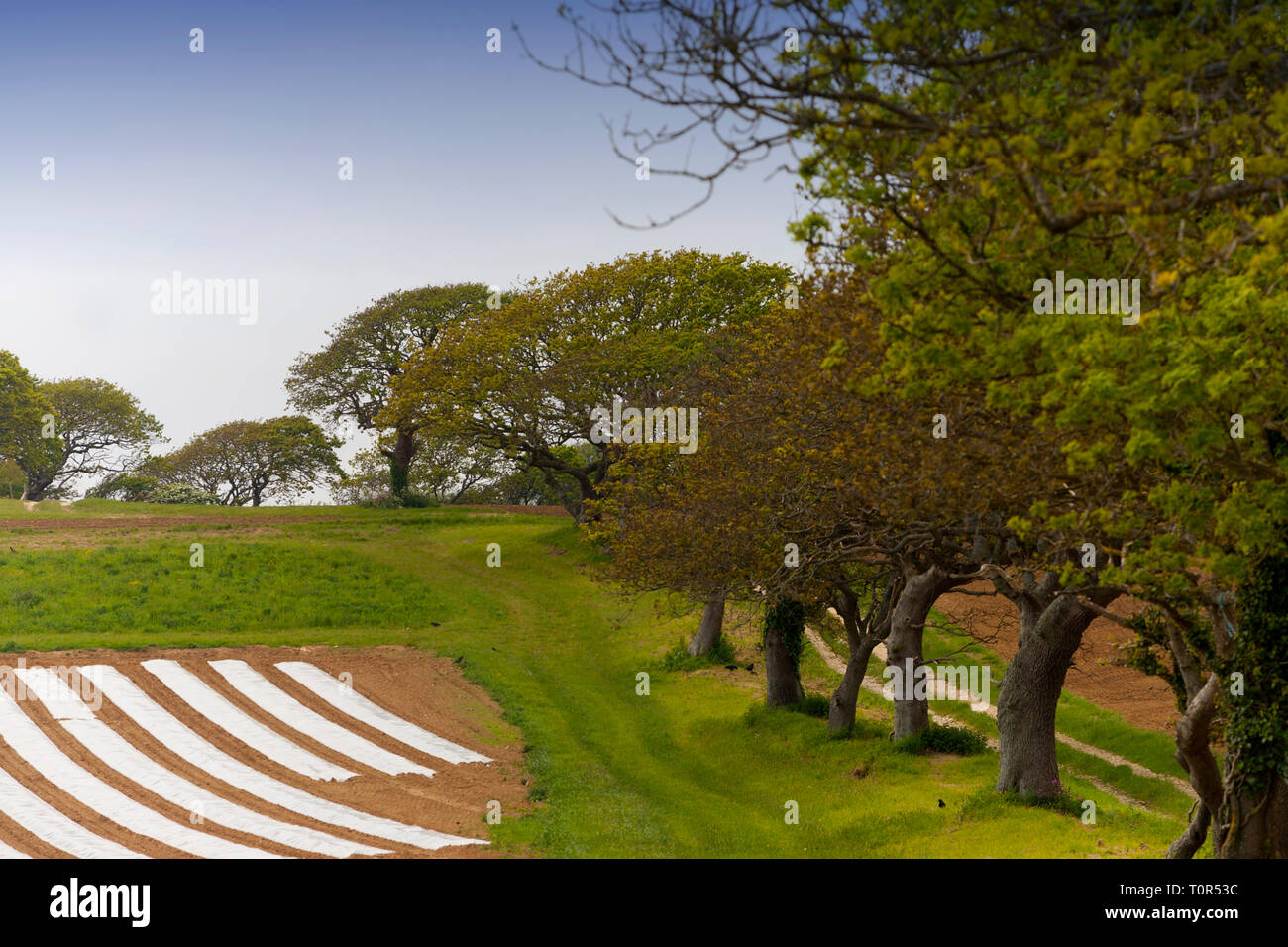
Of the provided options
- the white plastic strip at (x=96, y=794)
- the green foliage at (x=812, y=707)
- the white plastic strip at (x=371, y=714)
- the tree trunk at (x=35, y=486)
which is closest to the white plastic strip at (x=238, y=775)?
the white plastic strip at (x=96, y=794)

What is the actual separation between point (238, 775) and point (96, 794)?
3.12 metres

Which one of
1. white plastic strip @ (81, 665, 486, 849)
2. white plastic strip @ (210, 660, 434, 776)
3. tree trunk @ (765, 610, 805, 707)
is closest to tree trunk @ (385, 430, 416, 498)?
white plastic strip @ (210, 660, 434, 776)

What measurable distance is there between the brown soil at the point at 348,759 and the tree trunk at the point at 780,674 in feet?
27.7

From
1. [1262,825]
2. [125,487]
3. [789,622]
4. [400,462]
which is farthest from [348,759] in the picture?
[125,487]

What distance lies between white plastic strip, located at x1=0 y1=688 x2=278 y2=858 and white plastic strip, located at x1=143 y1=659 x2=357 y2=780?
157 inches

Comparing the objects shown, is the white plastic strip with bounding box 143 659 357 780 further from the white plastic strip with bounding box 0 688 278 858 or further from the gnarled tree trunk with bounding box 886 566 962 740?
the gnarled tree trunk with bounding box 886 566 962 740

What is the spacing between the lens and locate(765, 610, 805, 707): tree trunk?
106ft

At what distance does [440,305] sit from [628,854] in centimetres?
5975

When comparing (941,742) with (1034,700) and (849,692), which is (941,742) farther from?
(1034,700)

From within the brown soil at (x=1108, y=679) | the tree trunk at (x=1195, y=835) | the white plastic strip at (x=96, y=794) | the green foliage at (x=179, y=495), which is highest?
the green foliage at (x=179, y=495)

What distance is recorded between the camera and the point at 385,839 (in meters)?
18.8

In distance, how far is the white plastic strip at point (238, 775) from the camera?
19375 millimetres

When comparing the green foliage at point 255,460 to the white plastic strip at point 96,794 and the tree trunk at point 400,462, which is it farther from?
the white plastic strip at point 96,794

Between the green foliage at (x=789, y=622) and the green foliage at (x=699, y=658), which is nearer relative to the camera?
the green foliage at (x=789, y=622)
